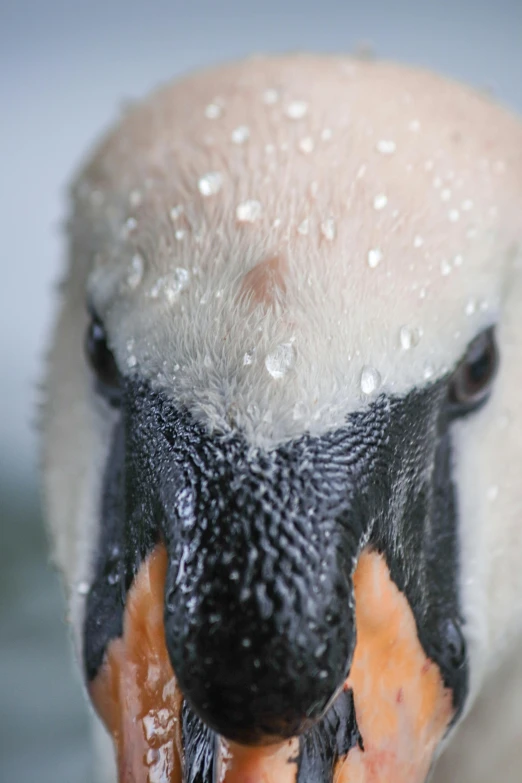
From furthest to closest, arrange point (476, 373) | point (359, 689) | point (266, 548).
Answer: point (476, 373) → point (359, 689) → point (266, 548)

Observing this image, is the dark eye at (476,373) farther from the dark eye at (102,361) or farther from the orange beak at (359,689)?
the dark eye at (102,361)

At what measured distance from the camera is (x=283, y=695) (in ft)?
2.94

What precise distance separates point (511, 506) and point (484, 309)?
320 mm

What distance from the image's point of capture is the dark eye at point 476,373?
1261 mm

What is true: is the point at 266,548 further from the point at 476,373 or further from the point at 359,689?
the point at 476,373

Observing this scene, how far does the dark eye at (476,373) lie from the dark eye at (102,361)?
0.40m

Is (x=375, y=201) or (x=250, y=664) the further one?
(x=375, y=201)

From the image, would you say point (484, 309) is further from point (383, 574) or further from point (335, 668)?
point (335, 668)

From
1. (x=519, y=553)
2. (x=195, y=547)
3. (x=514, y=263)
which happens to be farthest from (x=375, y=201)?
(x=519, y=553)

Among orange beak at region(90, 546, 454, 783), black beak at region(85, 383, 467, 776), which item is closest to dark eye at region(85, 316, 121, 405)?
black beak at region(85, 383, 467, 776)

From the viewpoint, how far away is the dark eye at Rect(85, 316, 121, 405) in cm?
131

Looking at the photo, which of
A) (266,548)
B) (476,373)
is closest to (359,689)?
(266,548)

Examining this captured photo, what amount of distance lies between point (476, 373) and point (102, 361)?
46 centimetres

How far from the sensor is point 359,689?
105cm
